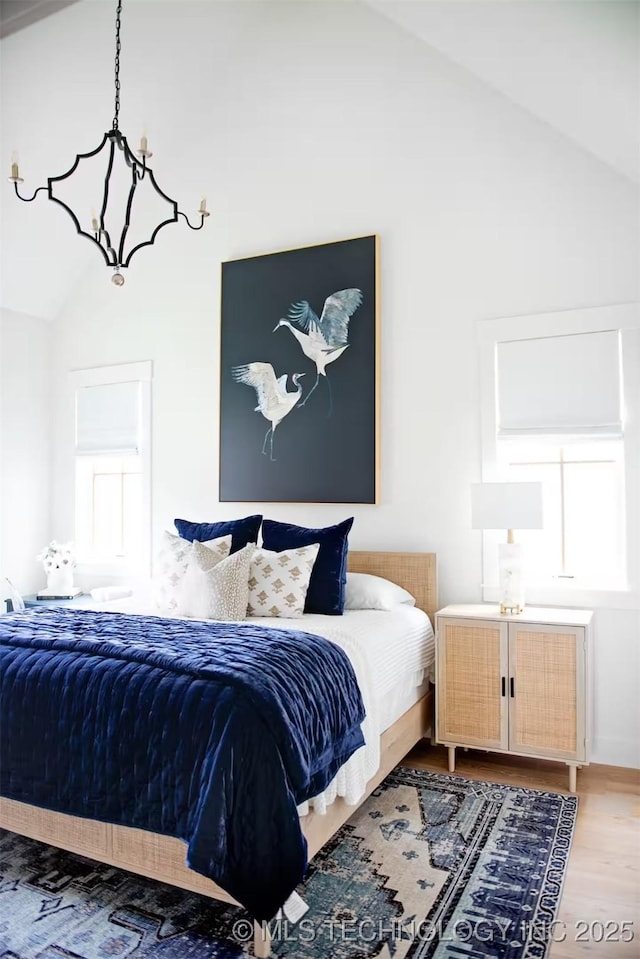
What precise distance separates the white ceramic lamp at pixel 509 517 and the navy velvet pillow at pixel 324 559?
26.8 inches

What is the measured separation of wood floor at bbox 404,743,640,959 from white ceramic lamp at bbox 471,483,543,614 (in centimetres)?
77

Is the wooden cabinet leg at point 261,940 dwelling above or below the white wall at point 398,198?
below

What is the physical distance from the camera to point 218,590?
10.8 ft

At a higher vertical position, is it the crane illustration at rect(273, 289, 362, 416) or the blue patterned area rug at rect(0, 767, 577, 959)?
the crane illustration at rect(273, 289, 362, 416)

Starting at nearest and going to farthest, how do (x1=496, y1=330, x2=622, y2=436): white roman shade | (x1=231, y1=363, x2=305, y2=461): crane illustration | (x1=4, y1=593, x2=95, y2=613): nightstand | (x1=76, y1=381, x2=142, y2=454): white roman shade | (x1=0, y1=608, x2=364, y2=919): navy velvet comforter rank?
(x1=0, y1=608, x2=364, y2=919): navy velvet comforter < (x1=496, y1=330, x2=622, y2=436): white roman shade < (x1=231, y1=363, x2=305, y2=461): crane illustration < (x1=4, y1=593, x2=95, y2=613): nightstand < (x1=76, y1=381, x2=142, y2=454): white roman shade

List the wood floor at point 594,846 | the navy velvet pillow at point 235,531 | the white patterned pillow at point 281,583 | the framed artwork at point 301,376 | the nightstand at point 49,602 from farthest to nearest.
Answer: the nightstand at point 49,602 < the framed artwork at point 301,376 < the navy velvet pillow at point 235,531 < the white patterned pillow at point 281,583 < the wood floor at point 594,846

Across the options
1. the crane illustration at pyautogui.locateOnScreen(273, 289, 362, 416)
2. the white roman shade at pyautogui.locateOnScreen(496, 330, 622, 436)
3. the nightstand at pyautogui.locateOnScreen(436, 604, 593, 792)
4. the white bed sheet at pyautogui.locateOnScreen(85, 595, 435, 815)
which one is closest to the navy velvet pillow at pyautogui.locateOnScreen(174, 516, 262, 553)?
the white bed sheet at pyautogui.locateOnScreen(85, 595, 435, 815)

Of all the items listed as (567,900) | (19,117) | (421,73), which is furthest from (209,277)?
(567,900)

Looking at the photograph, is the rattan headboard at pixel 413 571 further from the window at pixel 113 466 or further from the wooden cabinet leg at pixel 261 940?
the wooden cabinet leg at pixel 261 940

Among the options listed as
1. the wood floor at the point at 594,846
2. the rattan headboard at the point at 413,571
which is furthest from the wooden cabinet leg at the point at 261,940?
the rattan headboard at the point at 413,571

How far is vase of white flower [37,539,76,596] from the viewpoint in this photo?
4.88 meters

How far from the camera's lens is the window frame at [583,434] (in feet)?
11.2

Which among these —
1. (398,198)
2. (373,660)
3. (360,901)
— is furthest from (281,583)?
(398,198)

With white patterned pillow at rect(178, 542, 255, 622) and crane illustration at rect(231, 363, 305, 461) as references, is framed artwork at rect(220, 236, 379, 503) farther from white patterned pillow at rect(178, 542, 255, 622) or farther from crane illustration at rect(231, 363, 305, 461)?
white patterned pillow at rect(178, 542, 255, 622)
